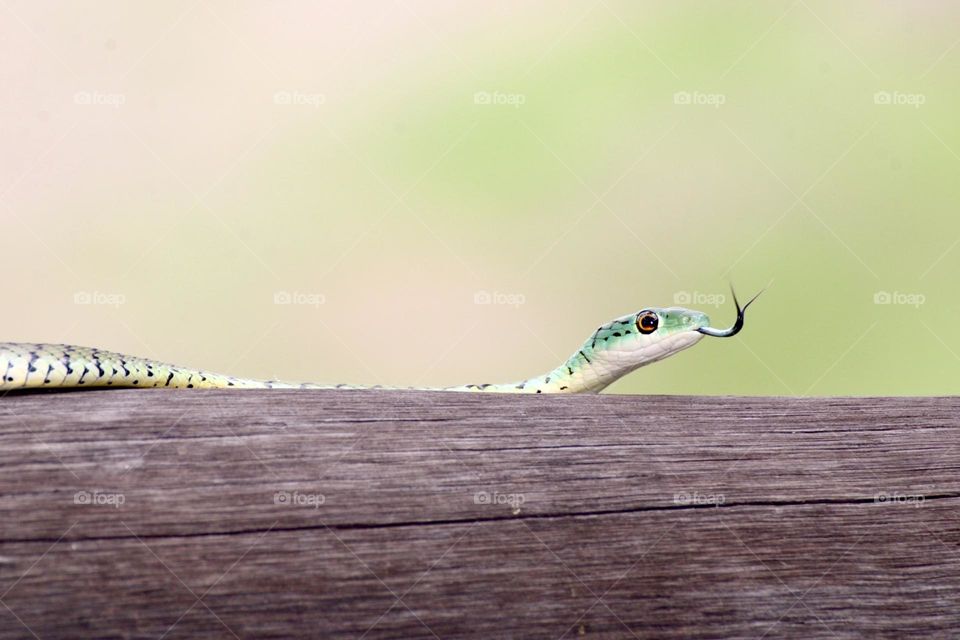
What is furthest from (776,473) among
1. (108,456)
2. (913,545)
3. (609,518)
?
(108,456)

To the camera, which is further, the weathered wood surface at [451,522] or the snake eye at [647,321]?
the snake eye at [647,321]

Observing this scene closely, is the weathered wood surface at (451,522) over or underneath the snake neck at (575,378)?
underneath

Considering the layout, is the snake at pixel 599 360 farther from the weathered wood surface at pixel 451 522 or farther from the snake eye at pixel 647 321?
the weathered wood surface at pixel 451 522

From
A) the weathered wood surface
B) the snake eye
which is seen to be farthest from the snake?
the weathered wood surface

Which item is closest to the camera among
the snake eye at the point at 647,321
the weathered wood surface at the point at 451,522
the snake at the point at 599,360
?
the weathered wood surface at the point at 451,522

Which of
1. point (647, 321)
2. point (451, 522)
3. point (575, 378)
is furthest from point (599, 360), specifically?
point (451, 522)

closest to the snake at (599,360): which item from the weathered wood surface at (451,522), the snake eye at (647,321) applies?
the snake eye at (647,321)

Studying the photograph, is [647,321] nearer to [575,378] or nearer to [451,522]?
[575,378]
